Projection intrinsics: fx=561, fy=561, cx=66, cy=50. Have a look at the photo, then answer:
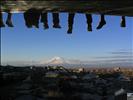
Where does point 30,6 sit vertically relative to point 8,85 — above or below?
above

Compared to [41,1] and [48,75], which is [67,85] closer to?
[48,75]


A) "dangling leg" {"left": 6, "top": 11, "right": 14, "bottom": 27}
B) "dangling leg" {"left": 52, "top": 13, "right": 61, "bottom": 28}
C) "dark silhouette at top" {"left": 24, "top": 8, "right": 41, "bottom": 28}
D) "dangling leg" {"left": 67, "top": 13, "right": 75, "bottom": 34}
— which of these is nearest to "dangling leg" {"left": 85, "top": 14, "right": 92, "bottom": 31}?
"dangling leg" {"left": 67, "top": 13, "right": 75, "bottom": 34}

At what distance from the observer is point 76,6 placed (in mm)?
16609

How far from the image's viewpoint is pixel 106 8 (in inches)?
674

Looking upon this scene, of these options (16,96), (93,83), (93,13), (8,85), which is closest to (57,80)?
(93,83)

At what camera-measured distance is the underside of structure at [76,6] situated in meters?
15.6

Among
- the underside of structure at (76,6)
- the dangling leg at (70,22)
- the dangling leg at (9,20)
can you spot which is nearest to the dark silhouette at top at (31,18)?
the underside of structure at (76,6)

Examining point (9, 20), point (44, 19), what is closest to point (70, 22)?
point (44, 19)

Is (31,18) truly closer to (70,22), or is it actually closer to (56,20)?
(56,20)

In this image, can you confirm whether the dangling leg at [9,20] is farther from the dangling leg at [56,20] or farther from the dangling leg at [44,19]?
the dangling leg at [56,20]

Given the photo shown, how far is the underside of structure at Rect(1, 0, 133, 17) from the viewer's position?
616 inches

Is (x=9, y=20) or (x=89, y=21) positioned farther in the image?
(x=89, y=21)

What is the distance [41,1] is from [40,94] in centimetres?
3518

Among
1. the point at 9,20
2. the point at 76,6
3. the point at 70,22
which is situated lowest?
the point at 70,22
